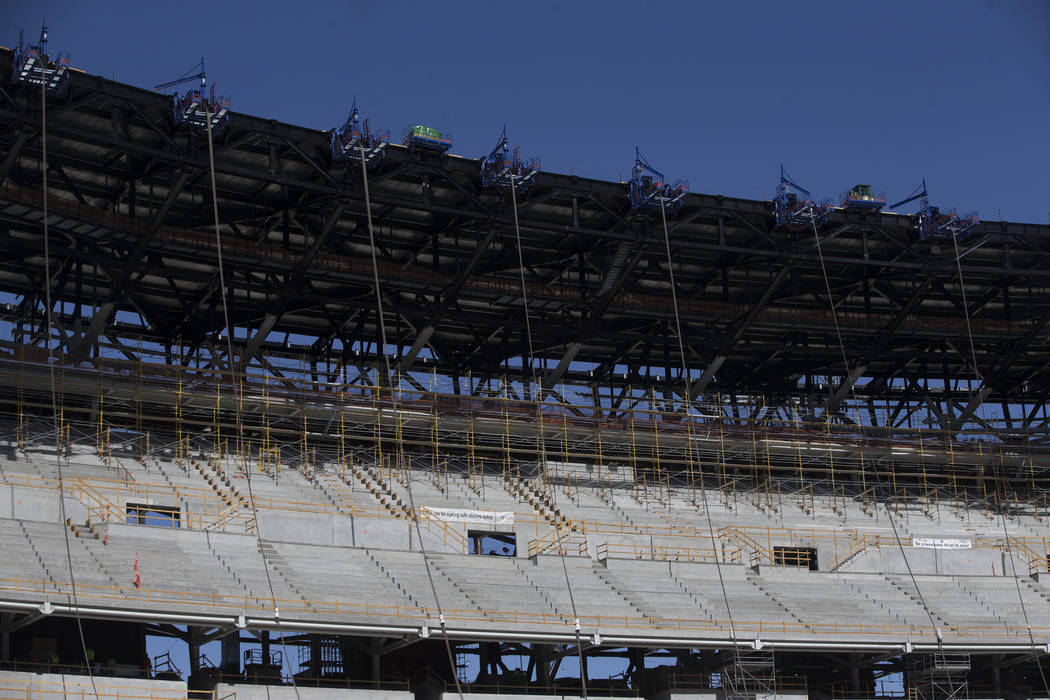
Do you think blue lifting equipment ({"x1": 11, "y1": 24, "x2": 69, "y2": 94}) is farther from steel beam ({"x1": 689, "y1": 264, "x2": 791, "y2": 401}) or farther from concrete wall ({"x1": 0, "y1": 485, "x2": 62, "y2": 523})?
steel beam ({"x1": 689, "y1": 264, "x2": 791, "y2": 401})

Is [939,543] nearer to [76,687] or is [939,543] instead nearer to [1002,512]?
[1002,512]

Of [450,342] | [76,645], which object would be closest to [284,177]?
[450,342]

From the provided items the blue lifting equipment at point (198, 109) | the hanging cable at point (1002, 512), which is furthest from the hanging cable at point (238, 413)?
the hanging cable at point (1002, 512)

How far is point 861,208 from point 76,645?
111 ft

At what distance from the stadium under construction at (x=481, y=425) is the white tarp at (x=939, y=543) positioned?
19 cm

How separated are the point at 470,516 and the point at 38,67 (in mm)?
18603

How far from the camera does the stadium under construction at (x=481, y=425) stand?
1526 inches

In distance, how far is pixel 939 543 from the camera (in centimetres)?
5300

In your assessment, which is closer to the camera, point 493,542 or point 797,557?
point 493,542

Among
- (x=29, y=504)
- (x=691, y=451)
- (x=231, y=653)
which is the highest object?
(x=691, y=451)

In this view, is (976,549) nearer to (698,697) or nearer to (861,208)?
(861,208)

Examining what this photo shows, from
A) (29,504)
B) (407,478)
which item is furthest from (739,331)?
(29,504)

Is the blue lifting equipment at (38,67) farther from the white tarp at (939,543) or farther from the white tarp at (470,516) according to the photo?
the white tarp at (939,543)

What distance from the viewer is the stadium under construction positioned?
38.8m
